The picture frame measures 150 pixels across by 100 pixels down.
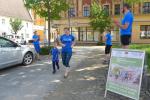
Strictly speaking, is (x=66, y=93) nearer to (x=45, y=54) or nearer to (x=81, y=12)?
(x=45, y=54)

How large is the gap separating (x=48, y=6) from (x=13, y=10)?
44.1 metres

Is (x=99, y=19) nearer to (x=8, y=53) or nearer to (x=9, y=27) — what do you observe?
(x=9, y=27)

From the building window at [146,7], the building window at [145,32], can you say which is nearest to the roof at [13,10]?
the building window at [145,32]

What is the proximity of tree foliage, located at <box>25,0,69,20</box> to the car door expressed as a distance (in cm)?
893

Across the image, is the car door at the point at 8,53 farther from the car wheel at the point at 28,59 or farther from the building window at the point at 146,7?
the building window at the point at 146,7

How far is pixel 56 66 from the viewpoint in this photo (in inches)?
517

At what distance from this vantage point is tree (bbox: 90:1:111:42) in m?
46.2

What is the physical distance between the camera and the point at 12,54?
42.7ft

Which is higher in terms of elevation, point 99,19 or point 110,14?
point 110,14

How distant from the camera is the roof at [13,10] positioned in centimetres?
6049

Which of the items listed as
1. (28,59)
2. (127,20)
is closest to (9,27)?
(28,59)

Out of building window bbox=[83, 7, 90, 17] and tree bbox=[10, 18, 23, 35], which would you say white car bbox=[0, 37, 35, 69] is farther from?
tree bbox=[10, 18, 23, 35]

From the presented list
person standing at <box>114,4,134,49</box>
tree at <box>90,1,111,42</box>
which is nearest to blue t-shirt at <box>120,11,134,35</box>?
person standing at <box>114,4,134,49</box>

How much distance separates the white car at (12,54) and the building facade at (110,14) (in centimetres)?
3483
